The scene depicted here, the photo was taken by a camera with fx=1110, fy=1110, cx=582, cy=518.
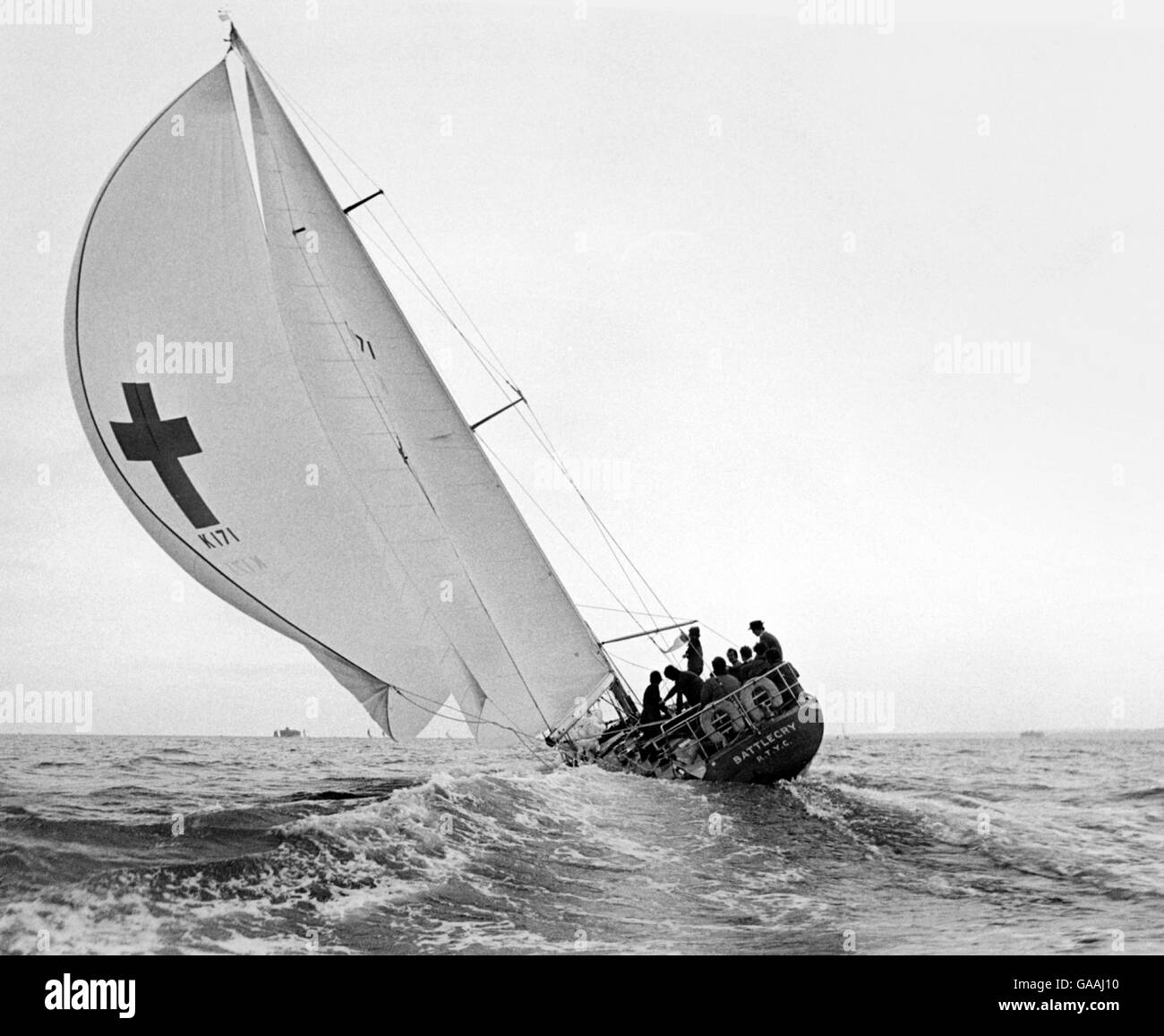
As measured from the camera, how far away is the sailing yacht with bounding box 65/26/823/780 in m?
11.6

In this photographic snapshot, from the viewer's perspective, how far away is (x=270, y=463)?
12289 millimetres

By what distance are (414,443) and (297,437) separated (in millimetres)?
2474

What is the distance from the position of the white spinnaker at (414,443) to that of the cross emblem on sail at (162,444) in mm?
2204

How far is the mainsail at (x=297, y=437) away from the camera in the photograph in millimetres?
11617

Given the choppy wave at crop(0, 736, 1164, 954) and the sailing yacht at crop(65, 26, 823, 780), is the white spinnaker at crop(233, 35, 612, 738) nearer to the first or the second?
the sailing yacht at crop(65, 26, 823, 780)

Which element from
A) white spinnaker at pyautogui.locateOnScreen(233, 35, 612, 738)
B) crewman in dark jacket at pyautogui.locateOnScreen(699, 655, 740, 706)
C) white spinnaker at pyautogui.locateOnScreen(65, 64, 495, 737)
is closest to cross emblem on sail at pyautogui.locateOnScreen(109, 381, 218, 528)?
white spinnaker at pyautogui.locateOnScreen(65, 64, 495, 737)

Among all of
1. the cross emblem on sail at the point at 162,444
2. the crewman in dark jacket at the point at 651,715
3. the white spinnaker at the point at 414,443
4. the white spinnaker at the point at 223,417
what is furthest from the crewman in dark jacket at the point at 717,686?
the cross emblem on sail at the point at 162,444

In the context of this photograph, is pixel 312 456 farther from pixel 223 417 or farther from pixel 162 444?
pixel 162 444

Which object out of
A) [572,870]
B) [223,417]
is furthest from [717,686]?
[223,417]

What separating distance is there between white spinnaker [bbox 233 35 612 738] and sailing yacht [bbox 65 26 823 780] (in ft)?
0.09

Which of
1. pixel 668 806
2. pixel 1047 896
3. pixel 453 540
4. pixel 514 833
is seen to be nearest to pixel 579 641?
pixel 453 540

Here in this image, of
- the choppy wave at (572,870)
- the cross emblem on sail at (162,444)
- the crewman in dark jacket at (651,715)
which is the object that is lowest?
the choppy wave at (572,870)

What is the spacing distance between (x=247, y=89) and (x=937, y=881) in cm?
1222

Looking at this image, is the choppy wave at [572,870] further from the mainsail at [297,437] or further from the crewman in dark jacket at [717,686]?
the mainsail at [297,437]
